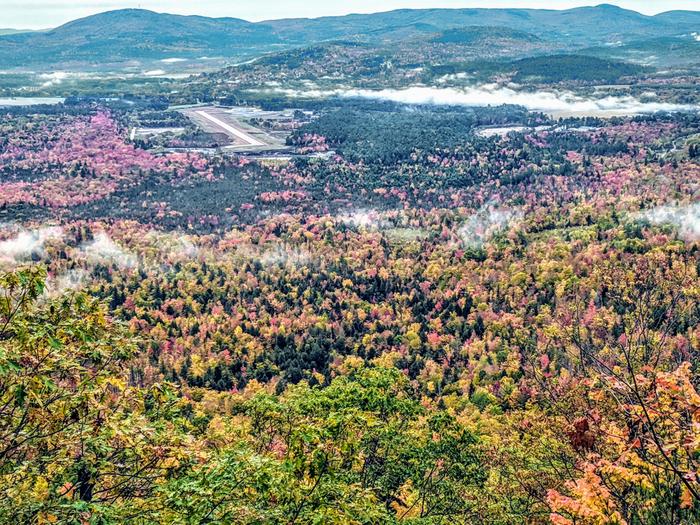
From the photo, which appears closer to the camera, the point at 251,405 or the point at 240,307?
the point at 251,405

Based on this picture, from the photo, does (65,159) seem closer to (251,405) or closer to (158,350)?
(158,350)

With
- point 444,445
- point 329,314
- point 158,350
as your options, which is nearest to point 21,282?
point 444,445

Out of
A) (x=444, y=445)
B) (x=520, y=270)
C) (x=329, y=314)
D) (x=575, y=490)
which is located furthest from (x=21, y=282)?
(x=520, y=270)

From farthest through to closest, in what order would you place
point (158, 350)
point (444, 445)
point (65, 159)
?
point (65, 159)
point (158, 350)
point (444, 445)

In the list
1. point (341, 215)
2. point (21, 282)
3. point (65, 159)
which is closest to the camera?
point (21, 282)

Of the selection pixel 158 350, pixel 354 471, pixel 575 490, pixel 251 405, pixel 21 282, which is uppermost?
pixel 21 282

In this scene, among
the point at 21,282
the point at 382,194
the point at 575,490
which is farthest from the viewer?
the point at 382,194

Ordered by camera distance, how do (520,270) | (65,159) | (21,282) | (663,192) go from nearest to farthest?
(21,282), (520,270), (663,192), (65,159)

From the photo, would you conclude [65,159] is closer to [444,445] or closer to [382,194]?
[382,194]

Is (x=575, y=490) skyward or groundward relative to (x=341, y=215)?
skyward
